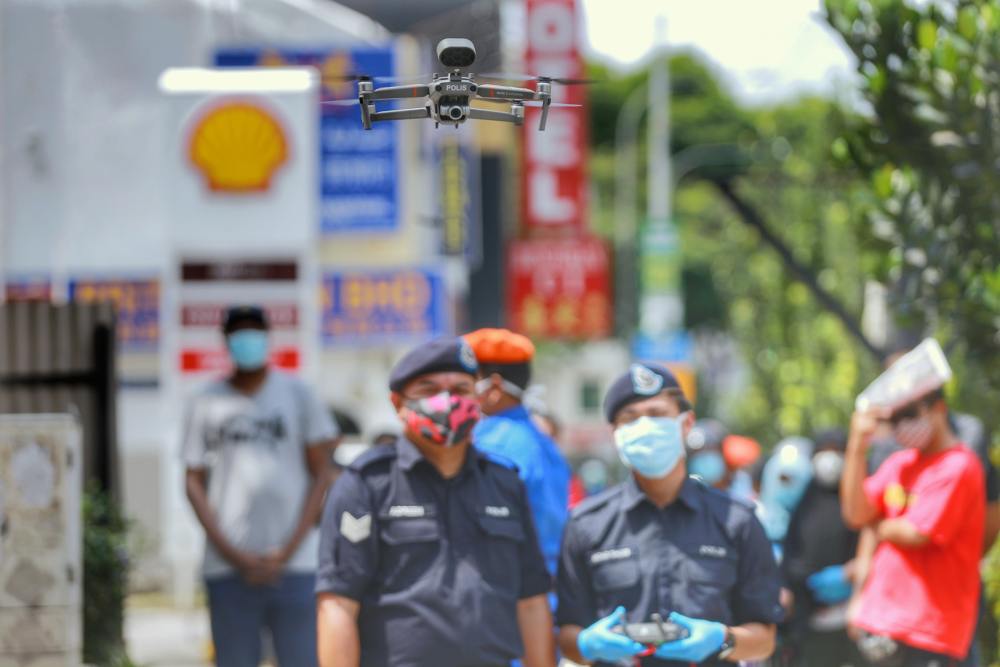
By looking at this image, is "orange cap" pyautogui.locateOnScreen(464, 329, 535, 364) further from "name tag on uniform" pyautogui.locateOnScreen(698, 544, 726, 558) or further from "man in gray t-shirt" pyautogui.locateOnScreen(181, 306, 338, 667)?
"name tag on uniform" pyautogui.locateOnScreen(698, 544, 726, 558)

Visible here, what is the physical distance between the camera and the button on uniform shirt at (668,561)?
5.40 m

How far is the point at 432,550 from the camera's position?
5.21 meters

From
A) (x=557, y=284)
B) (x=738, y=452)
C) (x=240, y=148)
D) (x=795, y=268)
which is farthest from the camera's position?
(x=557, y=284)

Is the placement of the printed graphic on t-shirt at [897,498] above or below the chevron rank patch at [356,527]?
below

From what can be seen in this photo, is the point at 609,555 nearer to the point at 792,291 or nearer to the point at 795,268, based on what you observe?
the point at 795,268

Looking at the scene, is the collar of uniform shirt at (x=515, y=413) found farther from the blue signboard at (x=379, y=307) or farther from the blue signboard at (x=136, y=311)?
the blue signboard at (x=379, y=307)

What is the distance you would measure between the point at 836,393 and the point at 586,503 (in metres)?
14.8

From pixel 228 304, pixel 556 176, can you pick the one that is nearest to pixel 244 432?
pixel 228 304

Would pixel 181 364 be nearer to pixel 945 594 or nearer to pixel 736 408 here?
pixel 945 594

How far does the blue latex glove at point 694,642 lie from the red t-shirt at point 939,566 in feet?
6.58

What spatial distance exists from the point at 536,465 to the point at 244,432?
1471mm

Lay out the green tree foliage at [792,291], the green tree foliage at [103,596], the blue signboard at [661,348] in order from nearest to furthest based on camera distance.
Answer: the green tree foliage at [103,596] < the green tree foliage at [792,291] < the blue signboard at [661,348]

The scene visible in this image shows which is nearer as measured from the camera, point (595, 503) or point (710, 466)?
point (595, 503)

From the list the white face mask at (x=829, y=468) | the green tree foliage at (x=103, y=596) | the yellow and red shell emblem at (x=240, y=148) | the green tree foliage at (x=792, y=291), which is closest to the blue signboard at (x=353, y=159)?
the yellow and red shell emblem at (x=240, y=148)
